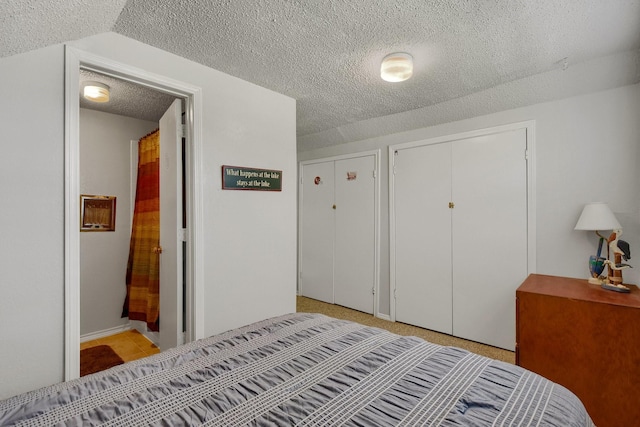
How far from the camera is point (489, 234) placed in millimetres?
2895

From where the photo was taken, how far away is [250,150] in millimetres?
2494

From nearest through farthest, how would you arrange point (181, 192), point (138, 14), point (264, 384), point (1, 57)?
point (264, 384)
point (1, 57)
point (138, 14)
point (181, 192)

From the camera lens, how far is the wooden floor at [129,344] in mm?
2791

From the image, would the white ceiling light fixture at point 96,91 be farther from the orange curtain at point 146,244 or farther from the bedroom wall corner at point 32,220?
the bedroom wall corner at point 32,220

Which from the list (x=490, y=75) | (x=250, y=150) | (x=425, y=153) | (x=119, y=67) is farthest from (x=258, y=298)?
(x=490, y=75)

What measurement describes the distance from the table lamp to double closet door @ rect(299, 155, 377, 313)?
198 centimetres

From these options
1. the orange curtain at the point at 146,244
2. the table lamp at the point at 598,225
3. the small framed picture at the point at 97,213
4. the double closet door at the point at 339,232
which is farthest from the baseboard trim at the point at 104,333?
the table lamp at the point at 598,225

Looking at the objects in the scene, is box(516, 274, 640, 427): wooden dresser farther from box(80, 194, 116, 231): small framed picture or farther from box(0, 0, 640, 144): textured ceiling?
box(80, 194, 116, 231): small framed picture

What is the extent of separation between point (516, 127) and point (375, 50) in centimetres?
158

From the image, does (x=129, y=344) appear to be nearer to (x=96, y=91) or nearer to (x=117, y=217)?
(x=117, y=217)

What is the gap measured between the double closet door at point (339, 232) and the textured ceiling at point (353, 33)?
1552mm

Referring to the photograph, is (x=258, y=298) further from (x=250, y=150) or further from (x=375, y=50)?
(x=375, y=50)

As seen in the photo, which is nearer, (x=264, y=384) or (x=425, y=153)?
(x=264, y=384)

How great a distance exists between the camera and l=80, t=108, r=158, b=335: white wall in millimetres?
3127
